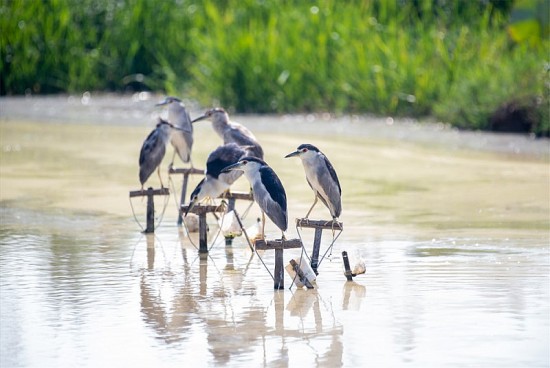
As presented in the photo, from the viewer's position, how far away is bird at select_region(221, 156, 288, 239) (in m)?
7.12

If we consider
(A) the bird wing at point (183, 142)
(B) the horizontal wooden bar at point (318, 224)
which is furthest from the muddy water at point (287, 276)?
(A) the bird wing at point (183, 142)

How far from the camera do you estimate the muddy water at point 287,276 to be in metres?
6.04

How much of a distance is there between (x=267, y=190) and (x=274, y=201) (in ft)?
0.27

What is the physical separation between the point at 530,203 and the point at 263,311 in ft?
13.3

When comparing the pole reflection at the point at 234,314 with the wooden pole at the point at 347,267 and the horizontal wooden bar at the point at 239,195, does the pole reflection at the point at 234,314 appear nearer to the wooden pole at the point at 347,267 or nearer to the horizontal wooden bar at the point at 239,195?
the wooden pole at the point at 347,267

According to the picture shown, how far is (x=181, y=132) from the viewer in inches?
389

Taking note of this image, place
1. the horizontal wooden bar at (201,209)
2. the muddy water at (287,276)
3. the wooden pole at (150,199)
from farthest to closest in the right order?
the wooden pole at (150,199) < the horizontal wooden bar at (201,209) < the muddy water at (287,276)

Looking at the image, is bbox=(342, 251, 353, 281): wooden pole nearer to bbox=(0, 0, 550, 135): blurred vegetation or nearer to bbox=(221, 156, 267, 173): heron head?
bbox=(221, 156, 267, 173): heron head

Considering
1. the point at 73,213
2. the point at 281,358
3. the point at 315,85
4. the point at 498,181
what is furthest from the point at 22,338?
the point at 315,85

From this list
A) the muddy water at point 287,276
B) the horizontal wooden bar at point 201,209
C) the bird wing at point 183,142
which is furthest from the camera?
the bird wing at point 183,142

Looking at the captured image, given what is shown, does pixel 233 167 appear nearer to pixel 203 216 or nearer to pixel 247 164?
→ pixel 247 164

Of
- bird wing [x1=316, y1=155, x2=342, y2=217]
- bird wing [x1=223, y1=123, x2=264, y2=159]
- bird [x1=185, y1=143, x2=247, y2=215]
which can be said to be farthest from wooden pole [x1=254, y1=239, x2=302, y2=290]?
bird wing [x1=223, y1=123, x2=264, y2=159]

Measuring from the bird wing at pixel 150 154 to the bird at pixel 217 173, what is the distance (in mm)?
1066

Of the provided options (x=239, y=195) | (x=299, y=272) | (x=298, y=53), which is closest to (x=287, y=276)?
(x=299, y=272)
